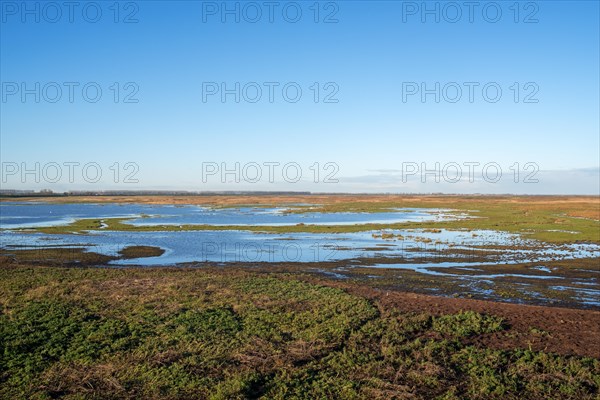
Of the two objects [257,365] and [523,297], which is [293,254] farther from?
[257,365]

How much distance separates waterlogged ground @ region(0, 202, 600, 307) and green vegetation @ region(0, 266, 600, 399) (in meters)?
7.03

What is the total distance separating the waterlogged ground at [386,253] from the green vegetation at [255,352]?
7.03 meters

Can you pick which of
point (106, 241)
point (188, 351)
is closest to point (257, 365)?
point (188, 351)

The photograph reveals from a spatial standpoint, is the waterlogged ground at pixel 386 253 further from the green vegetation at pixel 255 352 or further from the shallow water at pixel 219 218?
the shallow water at pixel 219 218

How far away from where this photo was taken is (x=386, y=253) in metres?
33.2

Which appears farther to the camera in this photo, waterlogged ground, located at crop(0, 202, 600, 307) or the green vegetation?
waterlogged ground, located at crop(0, 202, 600, 307)

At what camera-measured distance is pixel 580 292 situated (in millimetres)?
20953

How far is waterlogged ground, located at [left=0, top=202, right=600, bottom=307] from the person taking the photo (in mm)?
22234

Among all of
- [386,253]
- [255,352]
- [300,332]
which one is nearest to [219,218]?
[386,253]

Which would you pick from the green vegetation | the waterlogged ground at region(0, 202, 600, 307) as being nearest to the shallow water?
the waterlogged ground at region(0, 202, 600, 307)

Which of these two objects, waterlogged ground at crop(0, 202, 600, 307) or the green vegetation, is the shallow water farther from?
the green vegetation

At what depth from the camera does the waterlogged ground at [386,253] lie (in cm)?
2223

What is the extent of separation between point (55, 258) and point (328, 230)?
89.8 ft

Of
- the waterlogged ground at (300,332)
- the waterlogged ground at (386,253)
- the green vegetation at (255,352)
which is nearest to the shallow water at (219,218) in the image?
the waterlogged ground at (386,253)
